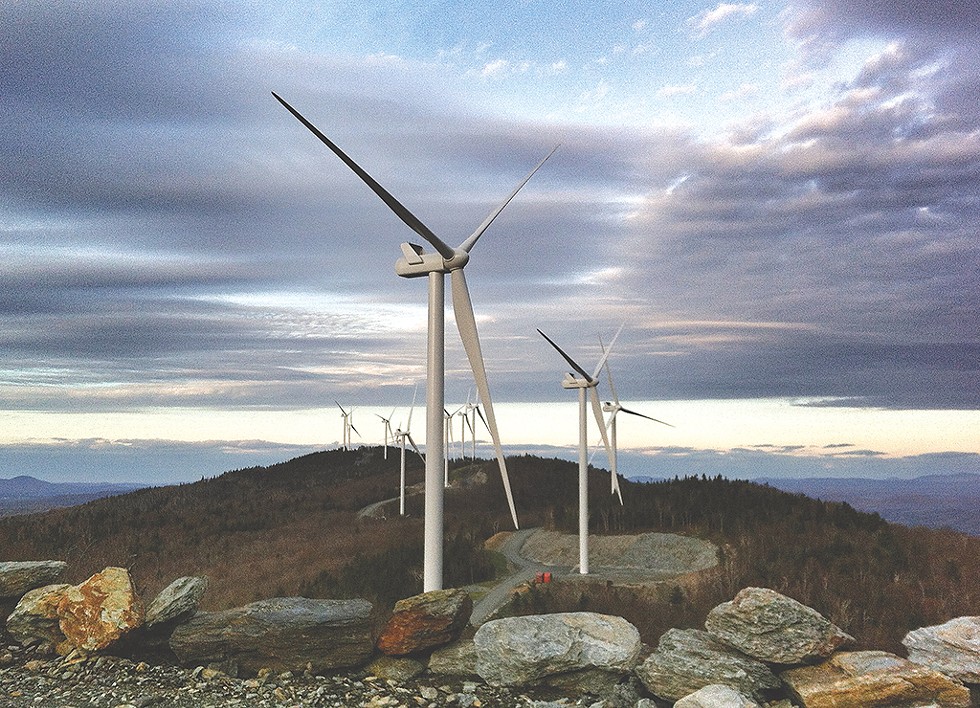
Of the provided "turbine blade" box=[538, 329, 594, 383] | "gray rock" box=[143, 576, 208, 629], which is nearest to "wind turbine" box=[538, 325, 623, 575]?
"turbine blade" box=[538, 329, 594, 383]

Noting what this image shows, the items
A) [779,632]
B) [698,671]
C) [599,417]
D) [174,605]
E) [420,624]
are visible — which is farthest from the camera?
[599,417]

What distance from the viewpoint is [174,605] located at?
16.3 m

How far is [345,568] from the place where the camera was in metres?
33.8

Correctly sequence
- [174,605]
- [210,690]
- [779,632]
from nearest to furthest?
1. [779,632]
2. [210,690]
3. [174,605]

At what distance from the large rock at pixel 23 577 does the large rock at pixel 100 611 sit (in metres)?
2.60

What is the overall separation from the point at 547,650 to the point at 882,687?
5893 millimetres

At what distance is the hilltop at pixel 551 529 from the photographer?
24.0 metres

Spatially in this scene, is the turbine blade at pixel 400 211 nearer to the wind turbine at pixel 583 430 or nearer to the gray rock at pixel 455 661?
the gray rock at pixel 455 661

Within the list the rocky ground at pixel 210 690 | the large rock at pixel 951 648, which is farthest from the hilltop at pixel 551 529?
the rocky ground at pixel 210 690

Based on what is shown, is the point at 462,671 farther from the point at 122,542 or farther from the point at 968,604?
the point at 122,542

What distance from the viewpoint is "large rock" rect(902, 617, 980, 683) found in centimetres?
1456

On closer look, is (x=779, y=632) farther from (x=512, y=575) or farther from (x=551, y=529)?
(x=551, y=529)

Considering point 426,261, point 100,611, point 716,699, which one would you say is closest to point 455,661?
point 716,699

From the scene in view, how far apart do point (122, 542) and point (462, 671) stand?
3972 centimetres
